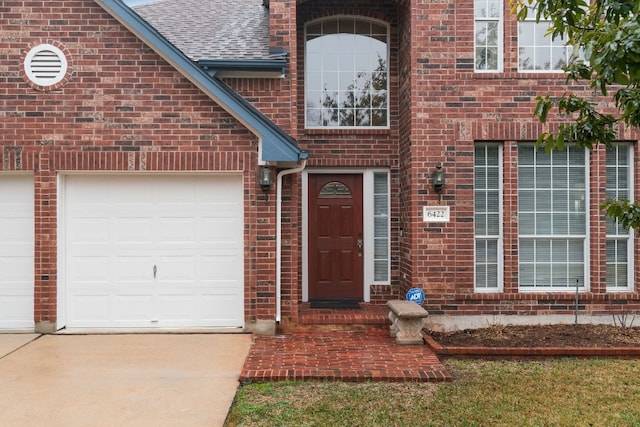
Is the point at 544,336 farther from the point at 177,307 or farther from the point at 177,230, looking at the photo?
the point at 177,230

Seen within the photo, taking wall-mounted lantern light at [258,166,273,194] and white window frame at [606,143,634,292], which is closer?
wall-mounted lantern light at [258,166,273,194]

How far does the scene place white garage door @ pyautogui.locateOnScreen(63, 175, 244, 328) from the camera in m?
7.68

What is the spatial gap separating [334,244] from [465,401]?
15.0 feet

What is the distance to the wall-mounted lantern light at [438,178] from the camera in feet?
25.8

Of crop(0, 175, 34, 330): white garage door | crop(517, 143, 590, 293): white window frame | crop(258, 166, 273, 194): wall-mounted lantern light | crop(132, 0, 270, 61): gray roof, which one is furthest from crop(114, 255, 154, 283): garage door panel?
crop(517, 143, 590, 293): white window frame

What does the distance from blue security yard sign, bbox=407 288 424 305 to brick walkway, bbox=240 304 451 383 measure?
2.05 feet

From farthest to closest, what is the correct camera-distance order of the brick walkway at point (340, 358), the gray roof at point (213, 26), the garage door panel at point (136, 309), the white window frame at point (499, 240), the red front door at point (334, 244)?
the red front door at point (334, 244), the gray roof at point (213, 26), the white window frame at point (499, 240), the garage door panel at point (136, 309), the brick walkway at point (340, 358)

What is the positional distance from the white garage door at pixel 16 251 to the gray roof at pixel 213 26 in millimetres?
3339

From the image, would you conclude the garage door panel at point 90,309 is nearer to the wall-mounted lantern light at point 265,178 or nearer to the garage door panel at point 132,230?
the garage door panel at point 132,230

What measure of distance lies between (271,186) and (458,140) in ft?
10.0

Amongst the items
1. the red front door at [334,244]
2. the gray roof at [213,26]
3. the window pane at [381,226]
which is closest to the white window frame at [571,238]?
the window pane at [381,226]

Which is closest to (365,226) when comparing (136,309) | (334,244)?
(334,244)

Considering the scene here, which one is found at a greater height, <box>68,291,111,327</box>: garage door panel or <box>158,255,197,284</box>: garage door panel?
<box>158,255,197,284</box>: garage door panel

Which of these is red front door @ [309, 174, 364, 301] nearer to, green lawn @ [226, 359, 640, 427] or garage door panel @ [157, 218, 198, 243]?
garage door panel @ [157, 218, 198, 243]
